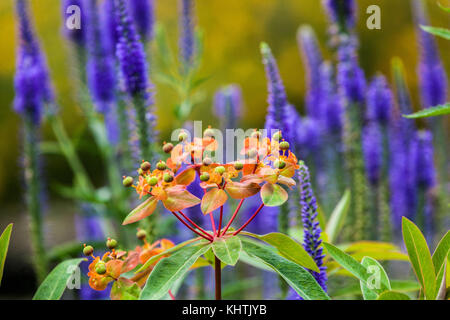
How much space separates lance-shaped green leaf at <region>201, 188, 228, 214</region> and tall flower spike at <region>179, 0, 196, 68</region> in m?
0.66

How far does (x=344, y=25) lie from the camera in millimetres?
869

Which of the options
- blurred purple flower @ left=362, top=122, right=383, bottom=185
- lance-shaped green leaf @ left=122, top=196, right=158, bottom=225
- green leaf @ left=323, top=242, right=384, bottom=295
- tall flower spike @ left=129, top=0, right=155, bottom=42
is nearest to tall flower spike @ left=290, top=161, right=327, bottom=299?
green leaf @ left=323, top=242, right=384, bottom=295

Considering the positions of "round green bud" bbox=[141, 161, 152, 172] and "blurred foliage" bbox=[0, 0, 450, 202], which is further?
"blurred foliage" bbox=[0, 0, 450, 202]

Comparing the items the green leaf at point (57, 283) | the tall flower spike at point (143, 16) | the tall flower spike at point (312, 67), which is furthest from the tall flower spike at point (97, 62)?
the green leaf at point (57, 283)

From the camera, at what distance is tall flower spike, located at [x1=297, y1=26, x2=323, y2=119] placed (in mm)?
1052

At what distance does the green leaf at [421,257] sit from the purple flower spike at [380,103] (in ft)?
1.69

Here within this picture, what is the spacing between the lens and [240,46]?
4.27ft

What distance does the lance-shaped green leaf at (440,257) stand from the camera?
16.9 inches

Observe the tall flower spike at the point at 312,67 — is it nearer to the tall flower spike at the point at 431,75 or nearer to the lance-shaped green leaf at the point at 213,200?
the tall flower spike at the point at 431,75

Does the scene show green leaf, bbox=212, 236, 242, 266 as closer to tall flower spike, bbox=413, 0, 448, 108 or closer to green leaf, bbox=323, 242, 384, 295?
green leaf, bbox=323, 242, 384, 295
